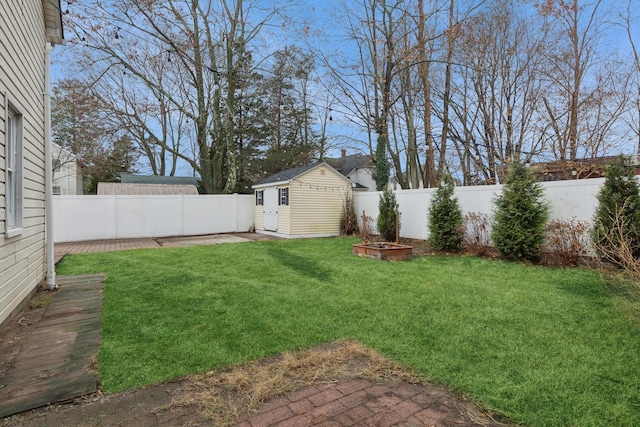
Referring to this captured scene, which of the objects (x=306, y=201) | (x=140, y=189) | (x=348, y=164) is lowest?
A: (x=306, y=201)

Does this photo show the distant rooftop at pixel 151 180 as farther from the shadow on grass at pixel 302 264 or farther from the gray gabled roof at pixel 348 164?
the shadow on grass at pixel 302 264

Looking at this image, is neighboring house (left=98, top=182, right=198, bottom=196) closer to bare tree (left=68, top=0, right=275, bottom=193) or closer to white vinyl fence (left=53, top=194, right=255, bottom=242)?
bare tree (left=68, top=0, right=275, bottom=193)

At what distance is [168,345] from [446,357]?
2393 millimetres

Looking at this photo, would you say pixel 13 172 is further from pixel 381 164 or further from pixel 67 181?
pixel 67 181

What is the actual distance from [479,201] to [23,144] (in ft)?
29.3

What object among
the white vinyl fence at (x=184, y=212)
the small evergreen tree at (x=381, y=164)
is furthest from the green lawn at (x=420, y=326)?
the small evergreen tree at (x=381, y=164)

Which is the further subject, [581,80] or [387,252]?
[581,80]

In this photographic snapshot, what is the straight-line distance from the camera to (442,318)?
3.67 meters

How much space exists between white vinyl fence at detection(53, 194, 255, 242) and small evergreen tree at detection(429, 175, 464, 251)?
8652 mm

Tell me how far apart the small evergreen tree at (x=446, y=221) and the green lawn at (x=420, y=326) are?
1840 millimetres

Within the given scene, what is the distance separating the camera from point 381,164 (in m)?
14.3

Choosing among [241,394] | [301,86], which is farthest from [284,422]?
[301,86]

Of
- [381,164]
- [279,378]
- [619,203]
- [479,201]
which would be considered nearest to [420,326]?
[279,378]

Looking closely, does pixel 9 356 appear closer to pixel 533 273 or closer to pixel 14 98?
pixel 14 98
